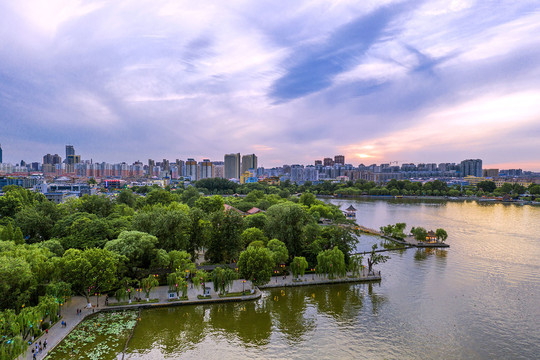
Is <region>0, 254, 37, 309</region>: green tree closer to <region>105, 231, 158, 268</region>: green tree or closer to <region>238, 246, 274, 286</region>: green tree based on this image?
<region>105, 231, 158, 268</region>: green tree

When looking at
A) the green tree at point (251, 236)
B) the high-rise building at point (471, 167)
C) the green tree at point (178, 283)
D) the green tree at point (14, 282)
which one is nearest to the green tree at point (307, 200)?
the green tree at point (251, 236)

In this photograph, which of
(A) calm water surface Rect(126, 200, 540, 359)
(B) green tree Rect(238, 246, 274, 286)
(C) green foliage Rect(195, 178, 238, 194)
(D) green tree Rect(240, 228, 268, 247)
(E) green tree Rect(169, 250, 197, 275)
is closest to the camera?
(A) calm water surface Rect(126, 200, 540, 359)

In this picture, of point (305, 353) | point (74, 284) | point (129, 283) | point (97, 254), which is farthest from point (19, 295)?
point (305, 353)

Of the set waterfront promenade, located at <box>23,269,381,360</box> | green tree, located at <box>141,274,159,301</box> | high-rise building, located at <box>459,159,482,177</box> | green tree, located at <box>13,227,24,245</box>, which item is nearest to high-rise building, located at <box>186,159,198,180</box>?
high-rise building, located at <box>459,159,482,177</box>

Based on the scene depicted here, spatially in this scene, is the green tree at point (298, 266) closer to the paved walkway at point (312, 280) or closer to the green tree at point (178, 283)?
the paved walkway at point (312, 280)

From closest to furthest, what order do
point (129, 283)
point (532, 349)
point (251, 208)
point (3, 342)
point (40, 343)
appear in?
point (3, 342)
point (40, 343)
point (532, 349)
point (129, 283)
point (251, 208)

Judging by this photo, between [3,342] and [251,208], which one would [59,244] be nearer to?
[3,342]

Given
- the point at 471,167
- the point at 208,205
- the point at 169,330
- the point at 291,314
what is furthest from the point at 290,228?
the point at 471,167
